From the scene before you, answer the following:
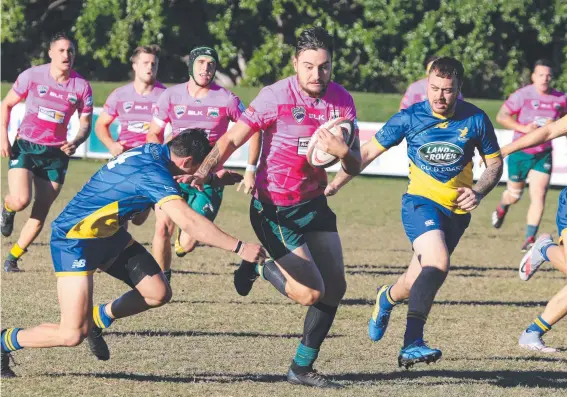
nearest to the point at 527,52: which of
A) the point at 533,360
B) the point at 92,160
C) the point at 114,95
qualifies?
the point at 92,160

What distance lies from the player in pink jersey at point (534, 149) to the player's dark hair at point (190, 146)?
839cm

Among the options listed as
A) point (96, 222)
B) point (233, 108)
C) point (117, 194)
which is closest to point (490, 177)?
point (117, 194)

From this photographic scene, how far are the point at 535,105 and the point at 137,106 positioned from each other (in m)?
5.78

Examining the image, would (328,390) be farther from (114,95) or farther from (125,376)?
(114,95)

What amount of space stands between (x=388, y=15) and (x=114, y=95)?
67.1 ft

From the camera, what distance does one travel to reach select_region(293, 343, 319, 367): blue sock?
756 cm

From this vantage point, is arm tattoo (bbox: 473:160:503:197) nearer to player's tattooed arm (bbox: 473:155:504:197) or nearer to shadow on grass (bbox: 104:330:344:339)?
player's tattooed arm (bbox: 473:155:504:197)

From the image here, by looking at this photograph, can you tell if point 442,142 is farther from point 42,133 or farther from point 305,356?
point 42,133

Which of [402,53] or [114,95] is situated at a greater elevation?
[114,95]

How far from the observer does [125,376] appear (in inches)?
299

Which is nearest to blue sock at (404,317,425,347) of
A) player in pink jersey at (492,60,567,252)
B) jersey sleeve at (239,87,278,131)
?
jersey sleeve at (239,87,278,131)

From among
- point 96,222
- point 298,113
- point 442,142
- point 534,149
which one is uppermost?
point 298,113

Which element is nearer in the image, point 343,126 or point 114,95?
point 343,126

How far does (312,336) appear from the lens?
24.9 feet
